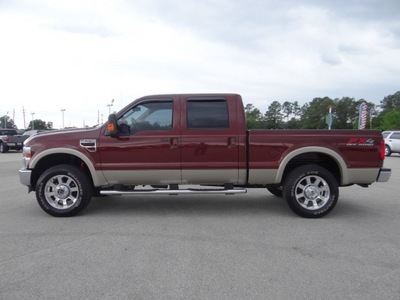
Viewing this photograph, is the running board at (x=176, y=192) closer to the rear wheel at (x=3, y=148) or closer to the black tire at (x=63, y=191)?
the black tire at (x=63, y=191)

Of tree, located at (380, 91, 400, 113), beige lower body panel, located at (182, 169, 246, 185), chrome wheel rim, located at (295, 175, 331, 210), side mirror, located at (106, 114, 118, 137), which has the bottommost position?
chrome wheel rim, located at (295, 175, 331, 210)

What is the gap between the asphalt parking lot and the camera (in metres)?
3.49

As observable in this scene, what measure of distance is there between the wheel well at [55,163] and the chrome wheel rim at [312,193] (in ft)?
11.5

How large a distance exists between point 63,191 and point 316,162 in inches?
169

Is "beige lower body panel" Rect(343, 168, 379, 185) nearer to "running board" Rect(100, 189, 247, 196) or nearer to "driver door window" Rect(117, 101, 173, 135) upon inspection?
"running board" Rect(100, 189, 247, 196)

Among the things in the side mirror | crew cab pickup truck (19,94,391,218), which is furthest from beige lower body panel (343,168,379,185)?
the side mirror

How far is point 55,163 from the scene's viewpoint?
6.64 meters

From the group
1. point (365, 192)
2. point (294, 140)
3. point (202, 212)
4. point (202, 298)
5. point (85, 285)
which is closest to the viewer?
point (202, 298)

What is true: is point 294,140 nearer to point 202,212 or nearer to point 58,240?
point 202,212

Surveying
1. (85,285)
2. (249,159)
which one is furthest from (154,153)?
(85,285)

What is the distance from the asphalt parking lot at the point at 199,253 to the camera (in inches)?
137

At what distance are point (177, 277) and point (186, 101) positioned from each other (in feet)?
10.9

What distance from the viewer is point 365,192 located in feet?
29.5

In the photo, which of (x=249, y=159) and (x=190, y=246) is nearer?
(x=190, y=246)
